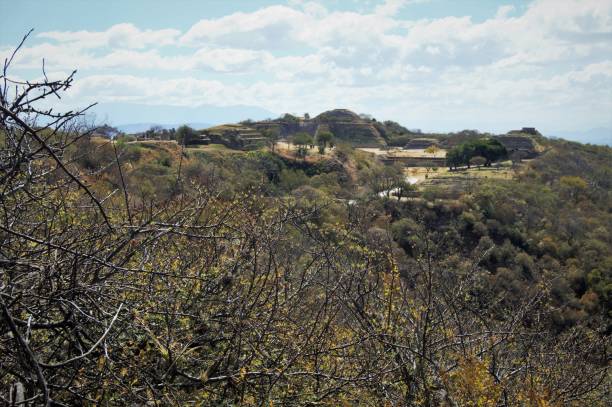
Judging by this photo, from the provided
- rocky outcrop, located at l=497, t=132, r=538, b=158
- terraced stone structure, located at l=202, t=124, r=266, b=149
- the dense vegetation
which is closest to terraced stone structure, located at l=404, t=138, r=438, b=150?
rocky outcrop, located at l=497, t=132, r=538, b=158

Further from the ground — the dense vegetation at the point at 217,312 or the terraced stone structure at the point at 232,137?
the terraced stone structure at the point at 232,137

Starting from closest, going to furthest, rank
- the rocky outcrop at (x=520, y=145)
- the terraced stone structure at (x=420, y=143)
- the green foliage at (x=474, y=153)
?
1. the green foliage at (x=474, y=153)
2. the rocky outcrop at (x=520, y=145)
3. the terraced stone structure at (x=420, y=143)

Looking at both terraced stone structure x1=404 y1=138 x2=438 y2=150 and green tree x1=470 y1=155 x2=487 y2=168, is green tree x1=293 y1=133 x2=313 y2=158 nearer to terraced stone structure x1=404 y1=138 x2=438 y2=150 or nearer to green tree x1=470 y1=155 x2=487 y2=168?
green tree x1=470 y1=155 x2=487 y2=168

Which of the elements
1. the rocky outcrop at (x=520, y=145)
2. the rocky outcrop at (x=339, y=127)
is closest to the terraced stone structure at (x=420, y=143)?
the rocky outcrop at (x=339, y=127)

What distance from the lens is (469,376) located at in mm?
4000

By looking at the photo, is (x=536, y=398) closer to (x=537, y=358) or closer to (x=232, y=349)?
(x=232, y=349)

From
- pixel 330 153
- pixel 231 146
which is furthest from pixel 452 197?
pixel 231 146

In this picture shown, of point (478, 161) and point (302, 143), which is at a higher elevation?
point (302, 143)

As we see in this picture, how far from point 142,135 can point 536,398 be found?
4690cm

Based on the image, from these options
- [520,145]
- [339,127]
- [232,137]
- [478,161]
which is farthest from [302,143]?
[520,145]

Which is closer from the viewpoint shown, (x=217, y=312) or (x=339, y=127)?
(x=217, y=312)

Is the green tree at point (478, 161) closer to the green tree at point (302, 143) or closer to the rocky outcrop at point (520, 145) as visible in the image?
the rocky outcrop at point (520, 145)

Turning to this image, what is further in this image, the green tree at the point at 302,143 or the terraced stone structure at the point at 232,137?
the terraced stone structure at the point at 232,137

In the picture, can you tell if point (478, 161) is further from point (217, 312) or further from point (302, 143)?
point (217, 312)
